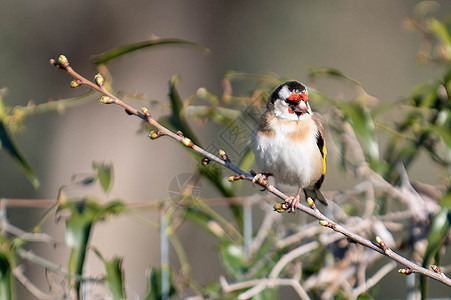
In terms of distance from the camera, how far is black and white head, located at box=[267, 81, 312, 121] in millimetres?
2436

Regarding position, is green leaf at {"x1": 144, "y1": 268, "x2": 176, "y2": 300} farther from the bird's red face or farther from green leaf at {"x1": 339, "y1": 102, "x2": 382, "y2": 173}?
green leaf at {"x1": 339, "y1": 102, "x2": 382, "y2": 173}

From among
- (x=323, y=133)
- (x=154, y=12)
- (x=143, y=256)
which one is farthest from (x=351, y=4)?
(x=323, y=133)

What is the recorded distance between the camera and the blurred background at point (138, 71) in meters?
5.82

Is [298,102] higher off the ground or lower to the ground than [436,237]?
higher

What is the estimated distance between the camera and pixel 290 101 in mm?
2508

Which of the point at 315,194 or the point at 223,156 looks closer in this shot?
the point at 223,156

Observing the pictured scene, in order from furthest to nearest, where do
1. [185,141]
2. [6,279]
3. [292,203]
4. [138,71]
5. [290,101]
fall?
[138,71] → [290,101] → [6,279] → [292,203] → [185,141]

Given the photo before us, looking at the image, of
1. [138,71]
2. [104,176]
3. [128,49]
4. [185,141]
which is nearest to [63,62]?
[185,141]

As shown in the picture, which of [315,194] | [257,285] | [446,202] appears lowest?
[257,285]

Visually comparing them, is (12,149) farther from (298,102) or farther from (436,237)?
(436,237)

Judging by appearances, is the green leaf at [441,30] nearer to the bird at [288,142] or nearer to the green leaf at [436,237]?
the bird at [288,142]

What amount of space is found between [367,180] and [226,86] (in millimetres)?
728

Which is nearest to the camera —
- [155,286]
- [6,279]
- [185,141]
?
[185,141]

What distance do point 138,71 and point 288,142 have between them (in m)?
3.74
